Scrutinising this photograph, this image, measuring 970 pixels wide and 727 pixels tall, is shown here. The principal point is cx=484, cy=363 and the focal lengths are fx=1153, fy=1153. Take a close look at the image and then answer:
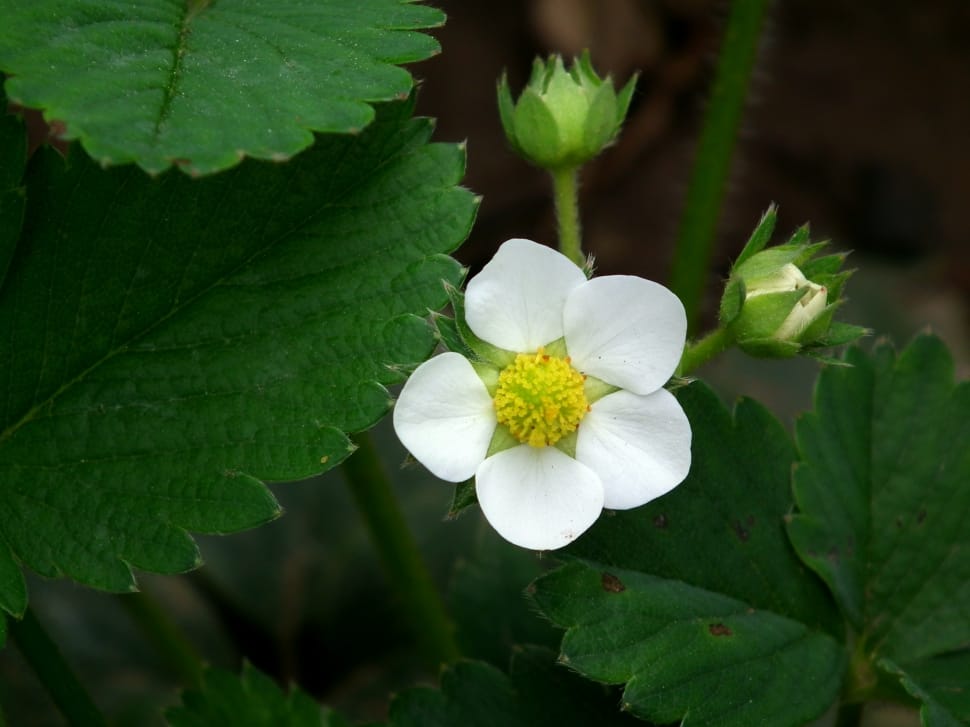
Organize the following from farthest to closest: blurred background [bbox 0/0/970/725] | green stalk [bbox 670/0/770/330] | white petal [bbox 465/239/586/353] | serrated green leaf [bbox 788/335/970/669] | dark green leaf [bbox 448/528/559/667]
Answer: blurred background [bbox 0/0/970/725], green stalk [bbox 670/0/770/330], dark green leaf [bbox 448/528/559/667], serrated green leaf [bbox 788/335/970/669], white petal [bbox 465/239/586/353]

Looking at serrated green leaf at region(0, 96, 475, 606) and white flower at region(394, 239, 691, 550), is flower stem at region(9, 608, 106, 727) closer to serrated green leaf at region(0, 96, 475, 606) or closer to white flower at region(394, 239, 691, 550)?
serrated green leaf at region(0, 96, 475, 606)

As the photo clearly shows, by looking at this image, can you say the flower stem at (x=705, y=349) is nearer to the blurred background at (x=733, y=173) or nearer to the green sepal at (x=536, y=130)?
the green sepal at (x=536, y=130)

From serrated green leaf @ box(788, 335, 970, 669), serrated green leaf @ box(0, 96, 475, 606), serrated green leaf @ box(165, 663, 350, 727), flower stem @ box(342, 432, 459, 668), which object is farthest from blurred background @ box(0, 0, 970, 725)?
serrated green leaf @ box(0, 96, 475, 606)

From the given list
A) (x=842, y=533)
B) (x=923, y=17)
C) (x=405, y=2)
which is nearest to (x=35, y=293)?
(x=405, y=2)

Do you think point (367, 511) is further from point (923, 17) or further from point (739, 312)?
point (923, 17)

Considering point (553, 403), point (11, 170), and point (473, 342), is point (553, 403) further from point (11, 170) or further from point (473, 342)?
point (11, 170)

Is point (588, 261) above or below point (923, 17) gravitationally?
above

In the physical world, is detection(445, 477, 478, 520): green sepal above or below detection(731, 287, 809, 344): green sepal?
below
